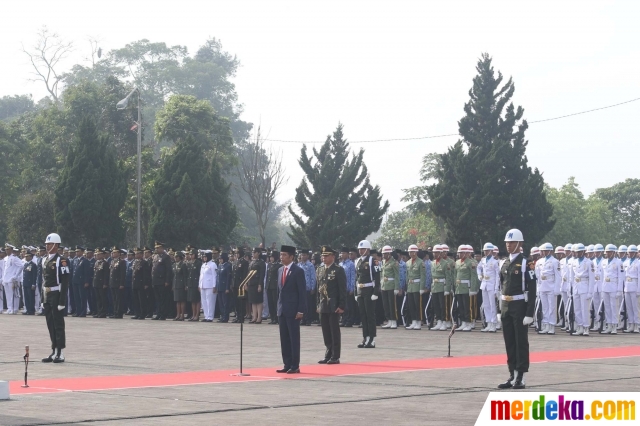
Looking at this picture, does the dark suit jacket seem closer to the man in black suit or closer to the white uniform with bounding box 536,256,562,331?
the man in black suit

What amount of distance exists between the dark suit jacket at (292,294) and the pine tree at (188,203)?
29.3m

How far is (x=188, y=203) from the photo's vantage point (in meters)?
45.5

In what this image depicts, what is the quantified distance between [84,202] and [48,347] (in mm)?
26211

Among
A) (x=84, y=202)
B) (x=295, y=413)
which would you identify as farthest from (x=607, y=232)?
(x=295, y=413)

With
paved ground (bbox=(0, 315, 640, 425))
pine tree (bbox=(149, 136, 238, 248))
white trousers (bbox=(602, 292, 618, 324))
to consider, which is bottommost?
paved ground (bbox=(0, 315, 640, 425))

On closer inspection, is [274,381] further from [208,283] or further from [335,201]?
[335,201]

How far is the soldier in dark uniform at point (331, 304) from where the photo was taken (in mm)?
17219

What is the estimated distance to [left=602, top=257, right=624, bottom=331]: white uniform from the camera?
25.6 meters

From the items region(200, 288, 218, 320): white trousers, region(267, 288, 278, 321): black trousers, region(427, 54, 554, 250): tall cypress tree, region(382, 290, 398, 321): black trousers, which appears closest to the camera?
region(382, 290, 398, 321): black trousers

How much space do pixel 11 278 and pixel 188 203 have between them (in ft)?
38.9

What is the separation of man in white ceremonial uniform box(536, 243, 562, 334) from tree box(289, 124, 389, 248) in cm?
2692

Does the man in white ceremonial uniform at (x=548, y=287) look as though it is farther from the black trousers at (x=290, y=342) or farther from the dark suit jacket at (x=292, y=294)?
the black trousers at (x=290, y=342)

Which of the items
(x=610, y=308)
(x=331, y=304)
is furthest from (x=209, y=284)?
(x=331, y=304)

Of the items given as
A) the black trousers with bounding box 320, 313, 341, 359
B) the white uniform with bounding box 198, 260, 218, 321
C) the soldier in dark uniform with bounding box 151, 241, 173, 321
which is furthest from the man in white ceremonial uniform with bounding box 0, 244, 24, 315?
the black trousers with bounding box 320, 313, 341, 359
